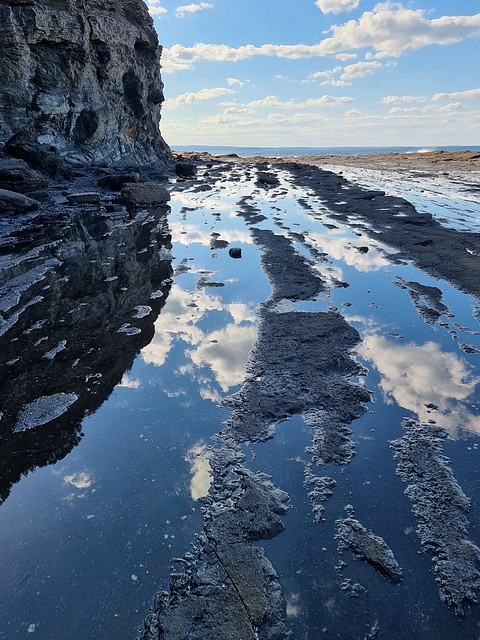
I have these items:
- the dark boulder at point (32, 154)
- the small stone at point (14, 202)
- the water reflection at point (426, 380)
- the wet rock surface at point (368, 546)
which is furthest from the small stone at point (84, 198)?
the wet rock surface at point (368, 546)

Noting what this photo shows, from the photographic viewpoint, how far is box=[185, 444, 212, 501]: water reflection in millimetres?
3850

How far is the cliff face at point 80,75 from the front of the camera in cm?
2486

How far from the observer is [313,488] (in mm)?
3861

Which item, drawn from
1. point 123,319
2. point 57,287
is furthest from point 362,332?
point 57,287

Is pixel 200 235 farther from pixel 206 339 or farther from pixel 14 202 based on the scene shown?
pixel 206 339

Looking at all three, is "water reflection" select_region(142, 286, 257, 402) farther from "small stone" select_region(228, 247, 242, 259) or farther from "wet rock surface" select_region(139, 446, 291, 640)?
"small stone" select_region(228, 247, 242, 259)

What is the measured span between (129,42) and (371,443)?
43.2m

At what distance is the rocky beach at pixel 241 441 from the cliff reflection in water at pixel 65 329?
1.7 inches

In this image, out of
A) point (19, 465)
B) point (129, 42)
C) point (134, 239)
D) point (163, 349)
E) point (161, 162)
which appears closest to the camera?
point (19, 465)

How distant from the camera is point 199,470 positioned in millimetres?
4113

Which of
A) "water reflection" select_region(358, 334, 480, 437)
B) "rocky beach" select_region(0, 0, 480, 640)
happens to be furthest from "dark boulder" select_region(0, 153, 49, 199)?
"water reflection" select_region(358, 334, 480, 437)

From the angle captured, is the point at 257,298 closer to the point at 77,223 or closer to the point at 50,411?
the point at 50,411

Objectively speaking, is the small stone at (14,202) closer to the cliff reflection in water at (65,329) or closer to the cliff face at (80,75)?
the cliff reflection in water at (65,329)

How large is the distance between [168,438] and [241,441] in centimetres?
85
